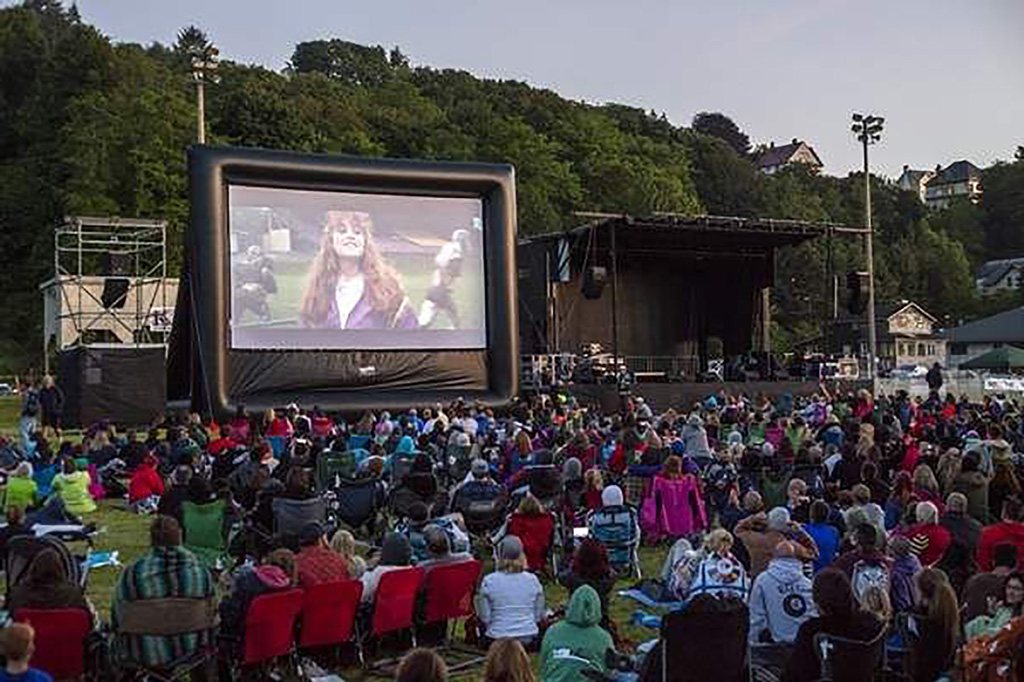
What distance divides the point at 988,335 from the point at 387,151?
3013 centimetres

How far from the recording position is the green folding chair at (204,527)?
27.2 feet

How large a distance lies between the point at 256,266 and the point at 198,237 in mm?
1119

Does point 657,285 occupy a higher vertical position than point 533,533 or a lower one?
higher

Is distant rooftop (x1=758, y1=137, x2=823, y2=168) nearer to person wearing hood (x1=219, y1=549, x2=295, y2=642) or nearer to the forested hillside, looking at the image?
the forested hillside

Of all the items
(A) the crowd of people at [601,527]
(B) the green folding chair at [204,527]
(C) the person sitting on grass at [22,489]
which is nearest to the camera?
(A) the crowd of people at [601,527]

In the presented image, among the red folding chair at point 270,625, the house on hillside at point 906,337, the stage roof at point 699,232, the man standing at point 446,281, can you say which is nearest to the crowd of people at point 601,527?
the red folding chair at point 270,625

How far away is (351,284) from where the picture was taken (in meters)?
19.7

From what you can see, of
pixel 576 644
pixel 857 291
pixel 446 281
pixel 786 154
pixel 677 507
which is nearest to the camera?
pixel 576 644

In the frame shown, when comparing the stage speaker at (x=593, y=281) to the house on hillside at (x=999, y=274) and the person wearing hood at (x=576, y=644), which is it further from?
the house on hillside at (x=999, y=274)

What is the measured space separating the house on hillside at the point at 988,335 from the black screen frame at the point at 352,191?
37.4 meters

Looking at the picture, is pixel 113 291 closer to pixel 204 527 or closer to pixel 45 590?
pixel 204 527

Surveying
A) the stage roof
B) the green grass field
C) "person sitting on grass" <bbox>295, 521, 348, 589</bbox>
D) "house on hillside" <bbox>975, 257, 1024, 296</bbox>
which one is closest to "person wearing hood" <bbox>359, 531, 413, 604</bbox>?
"person sitting on grass" <bbox>295, 521, 348, 589</bbox>

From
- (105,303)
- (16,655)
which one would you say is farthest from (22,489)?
(105,303)

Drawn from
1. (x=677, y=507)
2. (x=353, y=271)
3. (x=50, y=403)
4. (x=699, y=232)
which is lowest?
(x=677, y=507)
